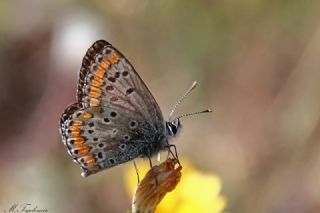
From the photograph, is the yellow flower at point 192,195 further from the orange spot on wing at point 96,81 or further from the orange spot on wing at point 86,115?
the orange spot on wing at point 96,81

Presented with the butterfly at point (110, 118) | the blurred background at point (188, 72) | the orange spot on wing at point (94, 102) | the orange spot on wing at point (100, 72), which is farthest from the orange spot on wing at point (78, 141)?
the blurred background at point (188, 72)


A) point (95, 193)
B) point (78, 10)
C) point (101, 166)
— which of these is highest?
point (78, 10)

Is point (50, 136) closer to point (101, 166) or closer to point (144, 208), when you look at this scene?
point (101, 166)

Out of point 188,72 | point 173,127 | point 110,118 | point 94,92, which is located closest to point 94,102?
point 94,92

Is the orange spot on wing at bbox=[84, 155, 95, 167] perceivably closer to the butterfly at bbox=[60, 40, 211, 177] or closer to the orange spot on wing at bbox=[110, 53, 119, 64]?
the butterfly at bbox=[60, 40, 211, 177]

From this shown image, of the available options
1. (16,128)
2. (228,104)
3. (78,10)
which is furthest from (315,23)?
(16,128)

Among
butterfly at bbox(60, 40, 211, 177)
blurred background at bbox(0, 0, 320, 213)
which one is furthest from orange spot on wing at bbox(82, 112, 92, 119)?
blurred background at bbox(0, 0, 320, 213)
